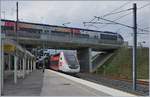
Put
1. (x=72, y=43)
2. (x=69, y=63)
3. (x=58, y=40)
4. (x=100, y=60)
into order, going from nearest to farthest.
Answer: (x=69, y=63), (x=58, y=40), (x=72, y=43), (x=100, y=60)

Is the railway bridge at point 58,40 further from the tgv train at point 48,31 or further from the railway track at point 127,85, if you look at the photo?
the railway track at point 127,85

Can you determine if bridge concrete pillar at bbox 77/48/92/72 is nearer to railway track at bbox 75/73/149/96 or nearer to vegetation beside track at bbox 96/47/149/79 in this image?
vegetation beside track at bbox 96/47/149/79

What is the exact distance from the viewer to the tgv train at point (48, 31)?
64.8 metres

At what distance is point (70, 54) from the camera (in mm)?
53281

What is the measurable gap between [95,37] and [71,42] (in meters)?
5.91

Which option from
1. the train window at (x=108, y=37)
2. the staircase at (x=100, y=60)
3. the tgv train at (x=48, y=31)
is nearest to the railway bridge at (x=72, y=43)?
the tgv train at (x=48, y=31)

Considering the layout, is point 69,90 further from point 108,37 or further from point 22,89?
point 108,37

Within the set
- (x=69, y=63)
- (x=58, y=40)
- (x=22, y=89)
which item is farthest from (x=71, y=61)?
(x=22, y=89)

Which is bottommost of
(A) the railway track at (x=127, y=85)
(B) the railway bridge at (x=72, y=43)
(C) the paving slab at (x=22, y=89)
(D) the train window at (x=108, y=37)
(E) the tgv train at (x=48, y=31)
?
(A) the railway track at (x=127, y=85)

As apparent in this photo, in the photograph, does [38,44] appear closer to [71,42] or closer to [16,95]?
[71,42]

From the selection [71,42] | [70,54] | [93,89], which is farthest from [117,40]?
[93,89]

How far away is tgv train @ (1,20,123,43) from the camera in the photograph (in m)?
64.8

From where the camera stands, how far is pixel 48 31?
73500mm

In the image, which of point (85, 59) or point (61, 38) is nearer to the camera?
point (61, 38)
